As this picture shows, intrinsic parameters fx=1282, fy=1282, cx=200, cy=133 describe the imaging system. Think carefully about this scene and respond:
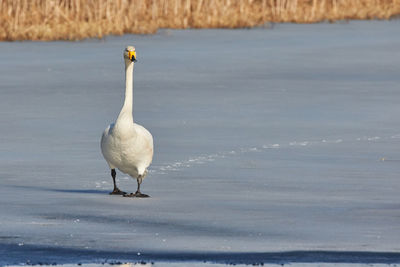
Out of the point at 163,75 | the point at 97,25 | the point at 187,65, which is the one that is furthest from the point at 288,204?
the point at 97,25

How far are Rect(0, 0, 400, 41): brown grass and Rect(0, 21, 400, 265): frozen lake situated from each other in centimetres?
505

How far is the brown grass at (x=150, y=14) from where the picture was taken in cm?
3578

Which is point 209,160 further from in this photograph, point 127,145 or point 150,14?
point 150,14

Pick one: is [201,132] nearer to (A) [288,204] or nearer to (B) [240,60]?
(A) [288,204]

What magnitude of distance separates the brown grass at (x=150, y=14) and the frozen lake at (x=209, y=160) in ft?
16.6

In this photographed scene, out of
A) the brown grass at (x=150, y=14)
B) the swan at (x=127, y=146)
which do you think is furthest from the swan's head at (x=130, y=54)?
the brown grass at (x=150, y=14)

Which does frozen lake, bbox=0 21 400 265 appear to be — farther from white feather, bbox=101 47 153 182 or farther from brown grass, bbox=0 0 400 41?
brown grass, bbox=0 0 400 41

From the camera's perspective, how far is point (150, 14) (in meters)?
41.1

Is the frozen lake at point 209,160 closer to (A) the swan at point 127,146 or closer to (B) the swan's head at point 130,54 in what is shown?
(A) the swan at point 127,146

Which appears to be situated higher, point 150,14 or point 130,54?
point 130,54

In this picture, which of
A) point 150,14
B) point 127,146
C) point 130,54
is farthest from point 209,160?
point 150,14

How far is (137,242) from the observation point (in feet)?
28.8

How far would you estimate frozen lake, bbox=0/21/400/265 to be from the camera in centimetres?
880

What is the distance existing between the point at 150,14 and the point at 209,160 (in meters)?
27.6
